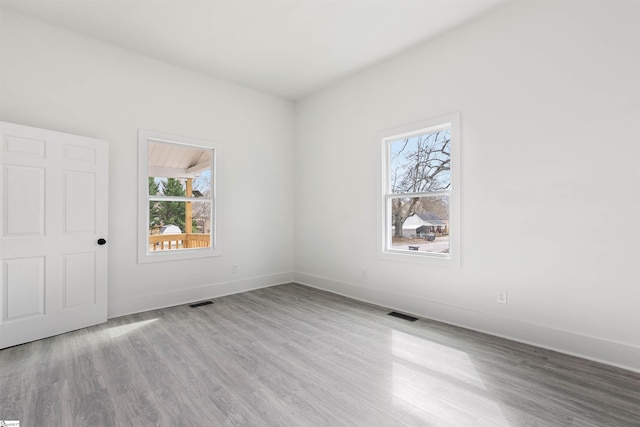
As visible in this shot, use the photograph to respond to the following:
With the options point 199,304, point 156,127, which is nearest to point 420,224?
point 199,304

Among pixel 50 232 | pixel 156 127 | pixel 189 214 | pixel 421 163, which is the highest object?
pixel 156 127

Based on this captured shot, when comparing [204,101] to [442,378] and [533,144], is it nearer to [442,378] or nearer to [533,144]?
[533,144]

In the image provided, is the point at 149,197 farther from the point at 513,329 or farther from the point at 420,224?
the point at 513,329

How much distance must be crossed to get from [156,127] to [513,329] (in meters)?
4.61

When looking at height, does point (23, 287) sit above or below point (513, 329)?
above

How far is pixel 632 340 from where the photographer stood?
234 centimetres

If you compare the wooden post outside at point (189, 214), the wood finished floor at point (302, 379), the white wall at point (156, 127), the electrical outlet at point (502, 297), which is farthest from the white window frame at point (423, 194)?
the wooden post outside at point (189, 214)

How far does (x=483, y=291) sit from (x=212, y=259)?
346 cm

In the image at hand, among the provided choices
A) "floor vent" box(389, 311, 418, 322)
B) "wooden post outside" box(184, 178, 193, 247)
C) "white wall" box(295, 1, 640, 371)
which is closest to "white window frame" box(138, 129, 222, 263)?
"wooden post outside" box(184, 178, 193, 247)

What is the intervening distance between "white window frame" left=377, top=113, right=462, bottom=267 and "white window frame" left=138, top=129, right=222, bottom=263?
2323 millimetres

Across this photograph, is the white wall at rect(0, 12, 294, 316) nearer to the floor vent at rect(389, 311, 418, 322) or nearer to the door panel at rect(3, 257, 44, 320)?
the door panel at rect(3, 257, 44, 320)

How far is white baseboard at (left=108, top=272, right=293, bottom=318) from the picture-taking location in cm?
363

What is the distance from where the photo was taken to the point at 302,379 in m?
2.24

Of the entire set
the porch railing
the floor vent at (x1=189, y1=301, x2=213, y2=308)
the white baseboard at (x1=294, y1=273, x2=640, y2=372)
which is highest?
the porch railing
